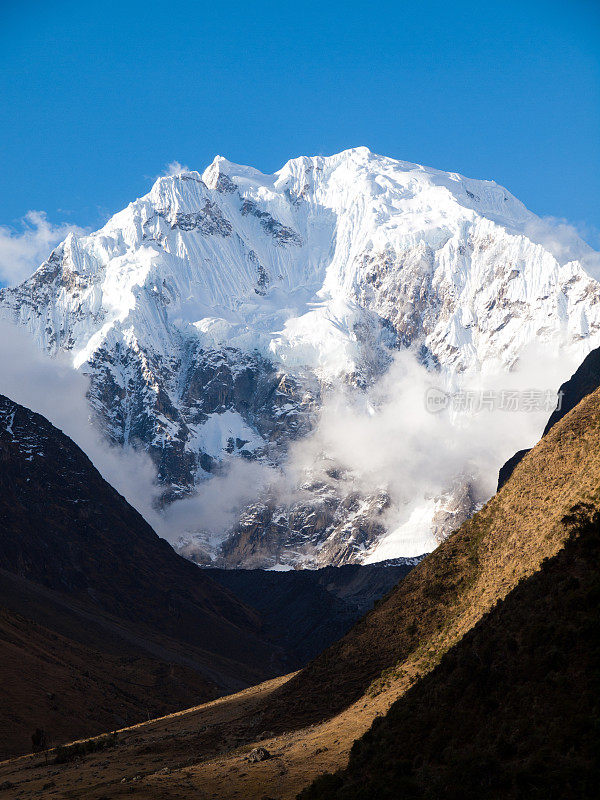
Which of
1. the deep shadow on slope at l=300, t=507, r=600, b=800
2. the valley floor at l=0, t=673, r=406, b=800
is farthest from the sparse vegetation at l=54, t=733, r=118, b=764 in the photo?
the deep shadow on slope at l=300, t=507, r=600, b=800

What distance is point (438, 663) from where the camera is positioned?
161 ft

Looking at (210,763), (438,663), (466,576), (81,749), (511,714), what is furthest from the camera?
(81,749)

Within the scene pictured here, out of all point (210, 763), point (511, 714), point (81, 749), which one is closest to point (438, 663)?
point (210, 763)

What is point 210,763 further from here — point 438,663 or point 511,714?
point 511,714

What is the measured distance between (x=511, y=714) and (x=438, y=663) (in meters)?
17.0

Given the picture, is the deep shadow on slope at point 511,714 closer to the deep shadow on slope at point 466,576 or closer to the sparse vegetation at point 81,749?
the deep shadow on slope at point 466,576

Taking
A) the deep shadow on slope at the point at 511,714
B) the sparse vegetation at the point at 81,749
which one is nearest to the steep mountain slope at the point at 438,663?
the deep shadow on slope at the point at 511,714

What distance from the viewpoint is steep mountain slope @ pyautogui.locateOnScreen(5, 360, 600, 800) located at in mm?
34656

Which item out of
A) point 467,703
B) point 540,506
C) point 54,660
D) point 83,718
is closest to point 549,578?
point 467,703

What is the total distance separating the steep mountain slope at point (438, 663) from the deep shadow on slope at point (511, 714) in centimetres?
10

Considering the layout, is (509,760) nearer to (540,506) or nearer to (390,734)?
(390,734)

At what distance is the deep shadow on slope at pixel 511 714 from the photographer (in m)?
29.2

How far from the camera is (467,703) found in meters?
35.4

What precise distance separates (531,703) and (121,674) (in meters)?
136
